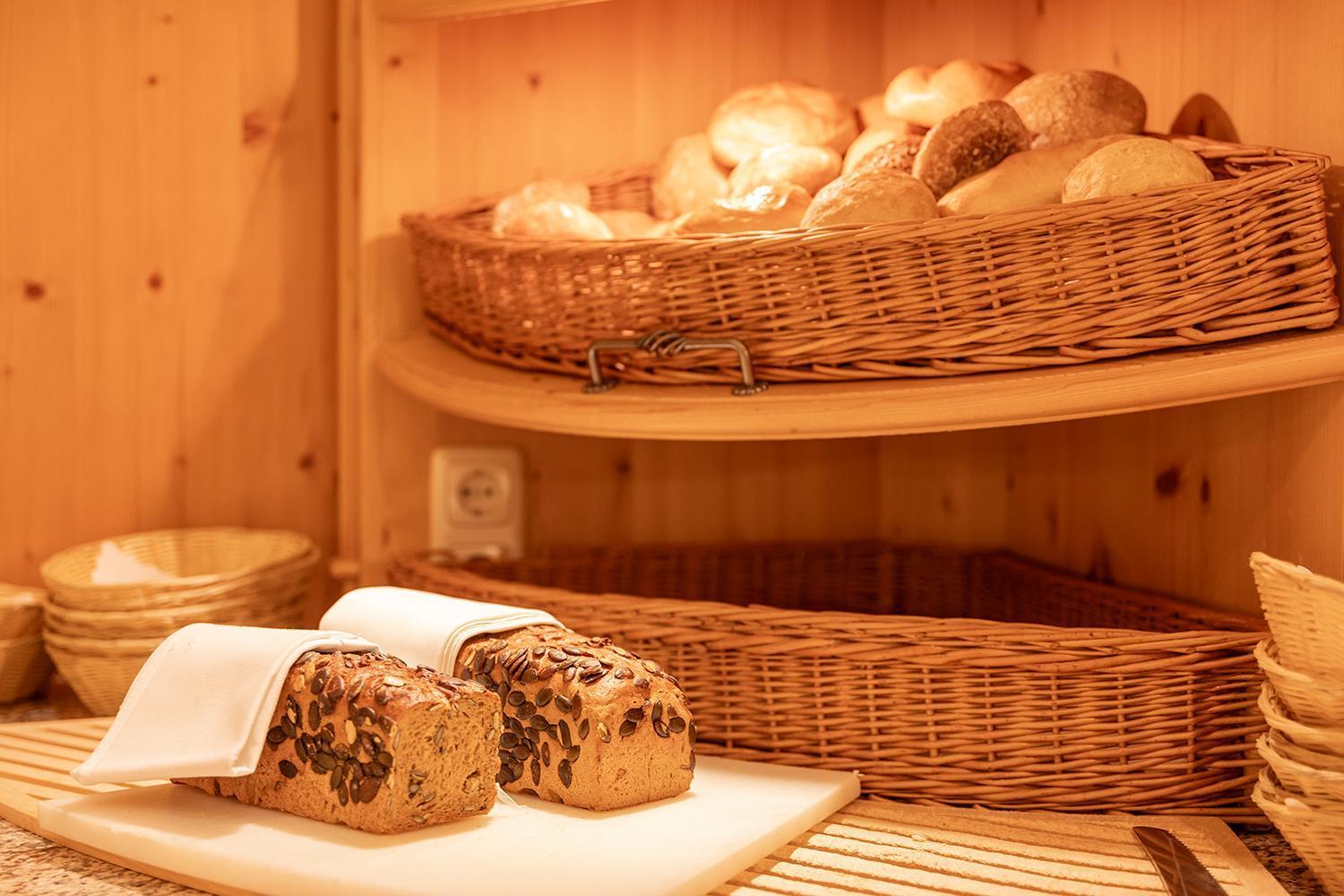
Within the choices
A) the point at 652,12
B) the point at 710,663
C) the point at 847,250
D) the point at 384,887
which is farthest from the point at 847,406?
the point at 652,12

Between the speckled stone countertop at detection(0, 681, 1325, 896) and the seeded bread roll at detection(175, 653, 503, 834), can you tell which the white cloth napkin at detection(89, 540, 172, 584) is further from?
the seeded bread roll at detection(175, 653, 503, 834)

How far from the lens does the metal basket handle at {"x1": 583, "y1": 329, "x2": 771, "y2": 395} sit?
1.20 m

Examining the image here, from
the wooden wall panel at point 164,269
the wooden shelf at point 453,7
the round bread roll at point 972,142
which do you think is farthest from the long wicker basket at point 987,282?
the wooden wall panel at point 164,269

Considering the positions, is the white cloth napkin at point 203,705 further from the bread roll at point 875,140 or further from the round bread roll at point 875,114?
the round bread roll at point 875,114

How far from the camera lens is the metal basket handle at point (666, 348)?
1.20 m

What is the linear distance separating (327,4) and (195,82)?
0.18 m

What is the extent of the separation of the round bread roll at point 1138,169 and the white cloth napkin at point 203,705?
26.0 inches

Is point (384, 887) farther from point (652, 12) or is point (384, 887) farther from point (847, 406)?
point (652, 12)

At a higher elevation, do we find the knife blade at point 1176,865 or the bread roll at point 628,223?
the bread roll at point 628,223

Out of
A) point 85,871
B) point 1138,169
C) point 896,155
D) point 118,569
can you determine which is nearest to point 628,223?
point 896,155

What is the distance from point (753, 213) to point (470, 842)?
0.60m

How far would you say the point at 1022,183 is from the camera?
1.17m

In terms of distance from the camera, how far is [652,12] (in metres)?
1.68

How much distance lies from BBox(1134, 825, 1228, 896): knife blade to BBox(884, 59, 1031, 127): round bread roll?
2.31 ft
